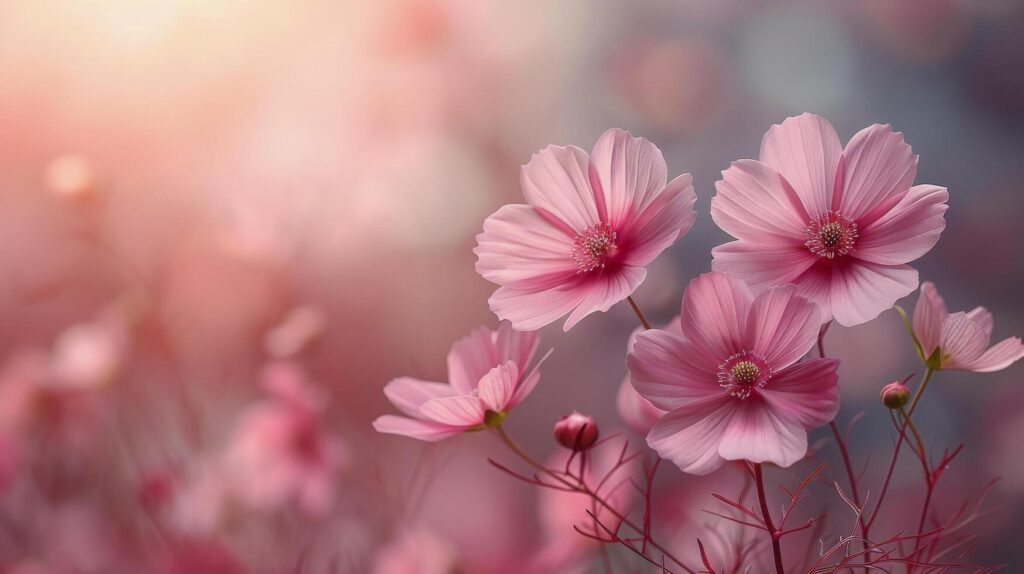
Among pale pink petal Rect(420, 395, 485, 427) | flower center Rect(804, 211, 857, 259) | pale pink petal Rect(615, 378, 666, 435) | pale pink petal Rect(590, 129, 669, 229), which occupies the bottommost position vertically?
pale pink petal Rect(420, 395, 485, 427)

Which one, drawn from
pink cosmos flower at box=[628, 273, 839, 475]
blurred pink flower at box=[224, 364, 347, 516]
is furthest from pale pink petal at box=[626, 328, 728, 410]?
blurred pink flower at box=[224, 364, 347, 516]

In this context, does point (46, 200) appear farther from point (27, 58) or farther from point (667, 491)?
point (667, 491)

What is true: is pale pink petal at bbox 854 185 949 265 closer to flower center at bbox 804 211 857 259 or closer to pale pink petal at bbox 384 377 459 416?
flower center at bbox 804 211 857 259

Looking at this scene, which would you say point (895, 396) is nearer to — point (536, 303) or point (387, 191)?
point (536, 303)

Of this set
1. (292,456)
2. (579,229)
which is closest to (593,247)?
(579,229)

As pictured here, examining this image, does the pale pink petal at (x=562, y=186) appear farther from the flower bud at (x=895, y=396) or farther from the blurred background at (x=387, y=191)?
the blurred background at (x=387, y=191)

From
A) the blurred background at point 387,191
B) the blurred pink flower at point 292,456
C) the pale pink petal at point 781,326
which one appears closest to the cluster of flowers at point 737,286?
the pale pink petal at point 781,326
